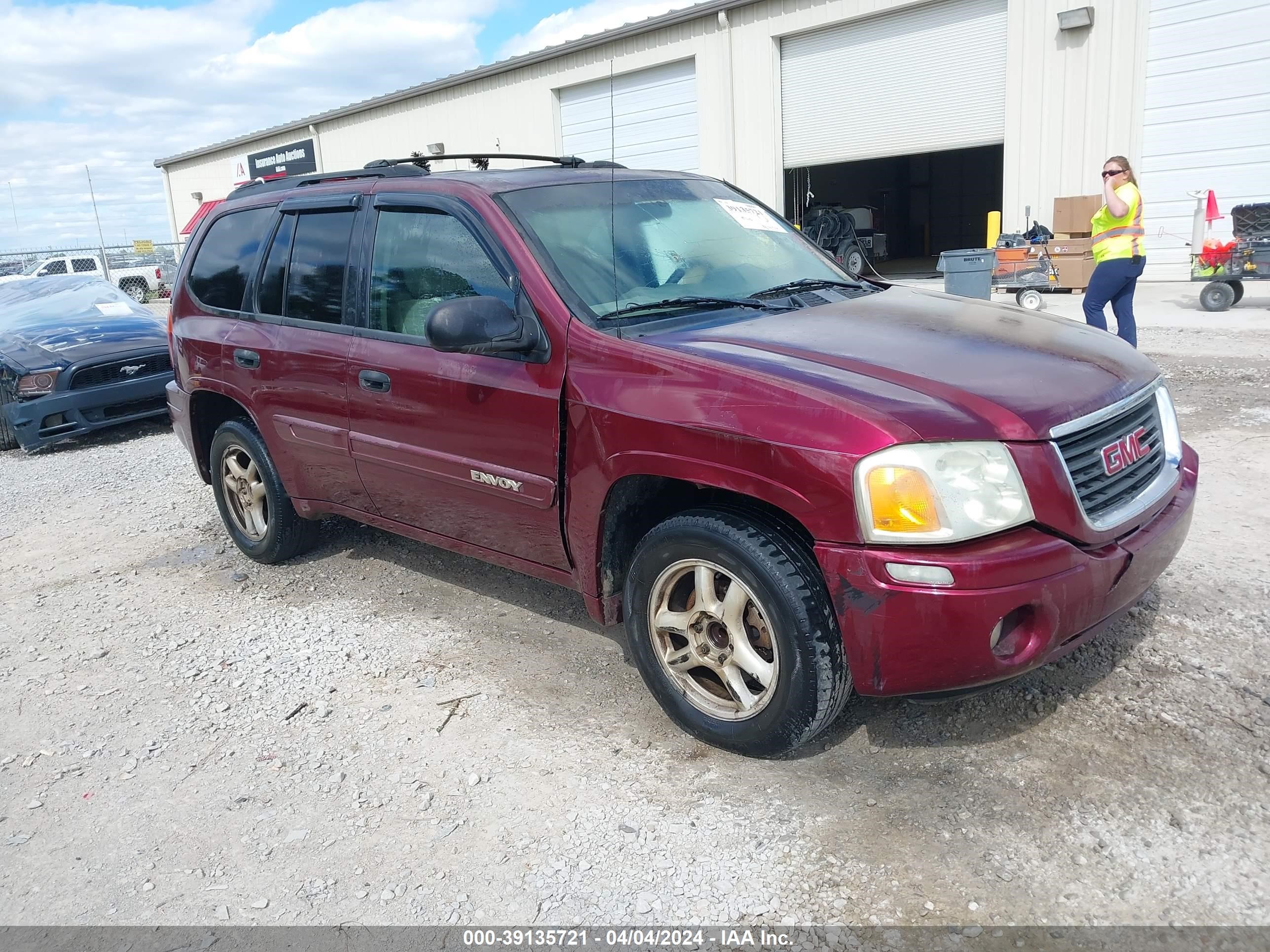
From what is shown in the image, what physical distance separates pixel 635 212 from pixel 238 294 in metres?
2.17

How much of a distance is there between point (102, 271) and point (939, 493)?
2967 cm

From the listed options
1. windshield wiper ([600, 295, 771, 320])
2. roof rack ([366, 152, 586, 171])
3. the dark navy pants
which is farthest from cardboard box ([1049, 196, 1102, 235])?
windshield wiper ([600, 295, 771, 320])

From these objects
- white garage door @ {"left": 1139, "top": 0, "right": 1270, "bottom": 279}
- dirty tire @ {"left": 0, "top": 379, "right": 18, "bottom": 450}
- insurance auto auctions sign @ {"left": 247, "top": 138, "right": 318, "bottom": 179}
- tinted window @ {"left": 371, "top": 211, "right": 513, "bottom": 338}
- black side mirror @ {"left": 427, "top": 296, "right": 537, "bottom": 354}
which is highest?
insurance auto auctions sign @ {"left": 247, "top": 138, "right": 318, "bottom": 179}

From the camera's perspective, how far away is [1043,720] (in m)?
3.17

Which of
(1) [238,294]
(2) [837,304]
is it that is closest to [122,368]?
(1) [238,294]

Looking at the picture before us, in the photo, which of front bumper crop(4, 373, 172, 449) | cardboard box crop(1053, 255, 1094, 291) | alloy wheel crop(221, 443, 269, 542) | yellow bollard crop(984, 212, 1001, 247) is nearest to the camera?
alloy wheel crop(221, 443, 269, 542)

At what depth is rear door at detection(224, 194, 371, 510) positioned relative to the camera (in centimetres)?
420

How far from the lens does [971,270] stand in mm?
13461

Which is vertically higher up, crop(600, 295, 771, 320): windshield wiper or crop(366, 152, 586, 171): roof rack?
crop(366, 152, 586, 171): roof rack

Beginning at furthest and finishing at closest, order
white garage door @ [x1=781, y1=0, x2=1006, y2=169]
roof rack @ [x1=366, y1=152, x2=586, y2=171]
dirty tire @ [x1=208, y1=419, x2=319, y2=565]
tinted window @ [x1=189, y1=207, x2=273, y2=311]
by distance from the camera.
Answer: white garage door @ [x1=781, y1=0, x2=1006, y2=169] < dirty tire @ [x1=208, y1=419, x2=319, y2=565] < tinted window @ [x1=189, y1=207, x2=273, y2=311] < roof rack @ [x1=366, y1=152, x2=586, y2=171]

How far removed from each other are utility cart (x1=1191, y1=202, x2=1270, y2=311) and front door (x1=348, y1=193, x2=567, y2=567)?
1099cm

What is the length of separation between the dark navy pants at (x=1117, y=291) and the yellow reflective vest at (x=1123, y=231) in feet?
0.20

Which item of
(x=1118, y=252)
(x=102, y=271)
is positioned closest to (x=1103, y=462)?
(x=1118, y=252)

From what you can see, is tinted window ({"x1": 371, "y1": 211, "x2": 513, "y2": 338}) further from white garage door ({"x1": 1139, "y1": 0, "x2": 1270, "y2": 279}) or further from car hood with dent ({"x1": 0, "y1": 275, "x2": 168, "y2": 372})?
white garage door ({"x1": 1139, "y1": 0, "x2": 1270, "y2": 279})
